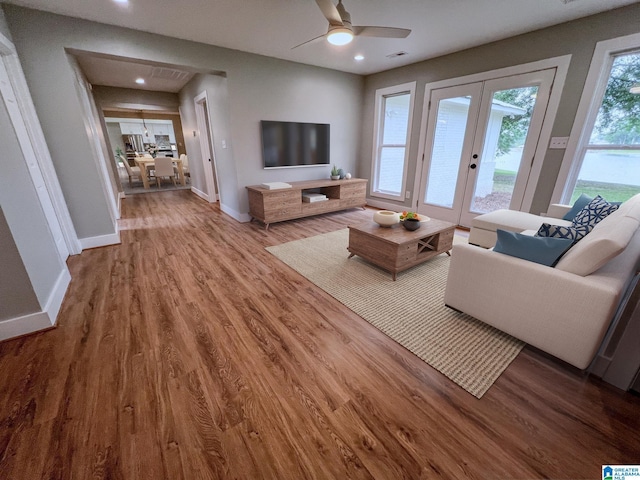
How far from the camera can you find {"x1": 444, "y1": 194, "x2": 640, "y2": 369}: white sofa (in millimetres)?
1270

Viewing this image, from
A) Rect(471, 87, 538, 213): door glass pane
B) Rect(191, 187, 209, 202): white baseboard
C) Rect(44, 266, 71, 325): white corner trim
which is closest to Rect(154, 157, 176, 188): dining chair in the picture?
Rect(191, 187, 209, 202): white baseboard

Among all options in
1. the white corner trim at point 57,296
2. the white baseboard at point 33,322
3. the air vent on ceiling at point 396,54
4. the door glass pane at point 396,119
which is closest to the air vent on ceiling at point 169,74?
the air vent on ceiling at point 396,54

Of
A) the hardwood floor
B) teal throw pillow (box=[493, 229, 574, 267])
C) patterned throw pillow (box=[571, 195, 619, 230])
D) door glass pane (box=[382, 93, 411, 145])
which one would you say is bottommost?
the hardwood floor

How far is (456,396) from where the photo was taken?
51.4 inches

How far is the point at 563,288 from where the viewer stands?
4.42 ft

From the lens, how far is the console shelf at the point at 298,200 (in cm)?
380

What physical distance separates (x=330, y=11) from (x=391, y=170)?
3328 mm

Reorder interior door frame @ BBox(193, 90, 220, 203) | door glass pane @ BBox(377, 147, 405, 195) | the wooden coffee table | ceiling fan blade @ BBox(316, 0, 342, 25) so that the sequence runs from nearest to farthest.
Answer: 1. ceiling fan blade @ BBox(316, 0, 342, 25)
2. the wooden coffee table
3. door glass pane @ BBox(377, 147, 405, 195)
4. interior door frame @ BBox(193, 90, 220, 203)

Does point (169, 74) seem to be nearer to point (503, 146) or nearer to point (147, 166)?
point (147, 166)

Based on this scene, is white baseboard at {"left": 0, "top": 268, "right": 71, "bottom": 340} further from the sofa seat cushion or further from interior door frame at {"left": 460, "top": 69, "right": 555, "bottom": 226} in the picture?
interior door frame at {"left": 460, "top": 69, "right": 555, "bottom": 226}

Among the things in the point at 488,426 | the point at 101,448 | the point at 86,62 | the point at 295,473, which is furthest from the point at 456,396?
the point at 86,62

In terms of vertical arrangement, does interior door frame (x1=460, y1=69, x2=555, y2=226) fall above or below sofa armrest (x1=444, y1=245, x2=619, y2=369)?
above

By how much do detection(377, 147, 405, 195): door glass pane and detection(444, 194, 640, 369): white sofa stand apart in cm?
324

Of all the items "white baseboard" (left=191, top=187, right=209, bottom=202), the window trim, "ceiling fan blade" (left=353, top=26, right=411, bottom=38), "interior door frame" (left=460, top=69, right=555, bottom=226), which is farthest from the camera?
"white baseboard" (left=191, top=187, right=209, bottom=202)
